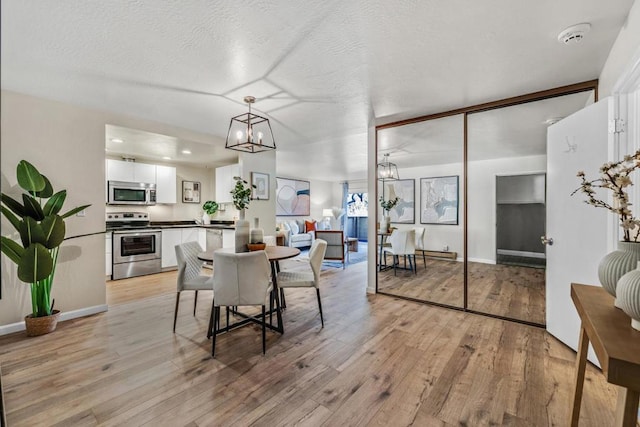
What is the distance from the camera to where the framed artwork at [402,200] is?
4.32 metres

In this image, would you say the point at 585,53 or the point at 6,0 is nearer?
the point at 6,0

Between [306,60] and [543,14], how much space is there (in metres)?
1.60

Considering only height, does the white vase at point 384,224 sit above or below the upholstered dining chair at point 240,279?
above

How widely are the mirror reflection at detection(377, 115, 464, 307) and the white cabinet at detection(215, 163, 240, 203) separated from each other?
9.31 feet

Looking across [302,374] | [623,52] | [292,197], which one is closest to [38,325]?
[302,374]

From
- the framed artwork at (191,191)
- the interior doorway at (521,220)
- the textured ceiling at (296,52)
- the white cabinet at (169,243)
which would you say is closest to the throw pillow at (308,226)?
the framed artwork at (191,191)

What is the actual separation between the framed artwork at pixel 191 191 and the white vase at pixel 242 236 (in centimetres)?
396

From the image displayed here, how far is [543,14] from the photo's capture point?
1952mm

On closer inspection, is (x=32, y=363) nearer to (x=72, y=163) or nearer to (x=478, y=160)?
(x=72, y=163)

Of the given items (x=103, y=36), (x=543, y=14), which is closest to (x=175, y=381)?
(x=103, y=36)

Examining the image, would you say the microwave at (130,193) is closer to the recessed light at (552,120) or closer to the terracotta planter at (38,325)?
the terracotta planter at (38,325)

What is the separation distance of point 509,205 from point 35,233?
5.76 m

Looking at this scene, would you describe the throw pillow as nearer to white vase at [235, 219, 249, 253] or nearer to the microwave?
the microwave

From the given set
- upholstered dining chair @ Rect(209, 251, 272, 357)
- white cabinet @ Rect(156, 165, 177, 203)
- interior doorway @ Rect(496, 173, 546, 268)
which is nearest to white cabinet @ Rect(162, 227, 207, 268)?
white cabinet @ Rect(156, 165, 177, 203)
